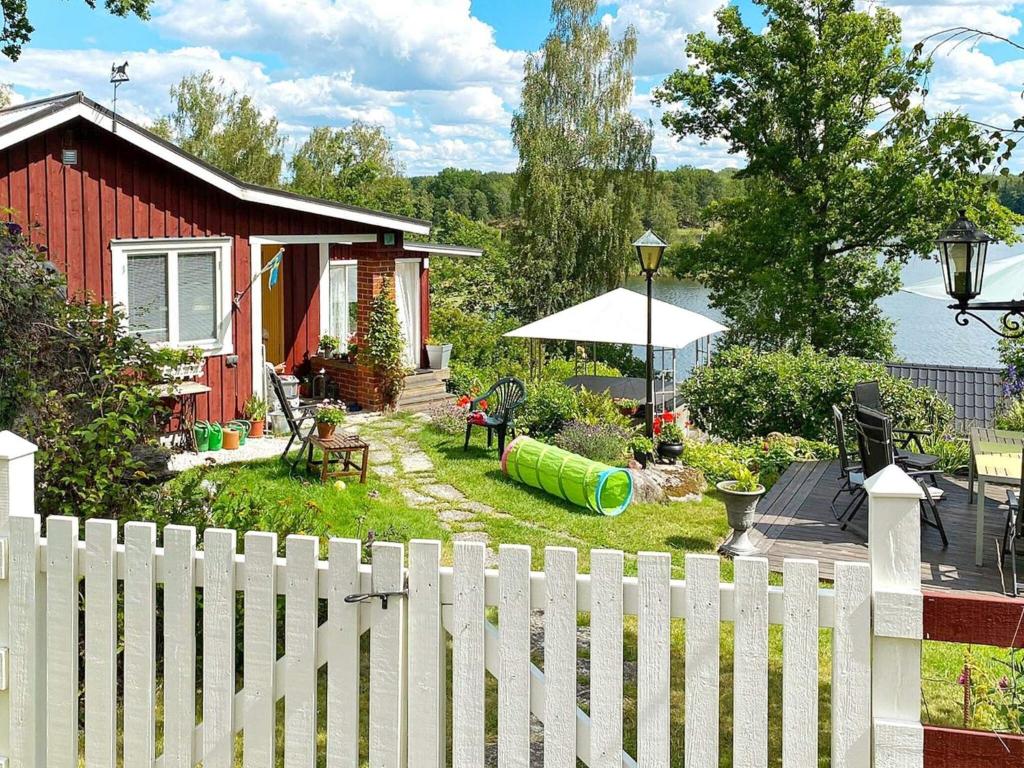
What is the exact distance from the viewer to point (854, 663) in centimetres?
258

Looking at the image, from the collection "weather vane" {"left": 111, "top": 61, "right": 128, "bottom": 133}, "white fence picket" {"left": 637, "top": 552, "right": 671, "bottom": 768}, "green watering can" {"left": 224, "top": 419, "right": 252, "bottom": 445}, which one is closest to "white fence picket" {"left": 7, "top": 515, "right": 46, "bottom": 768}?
"white fence picket" {"left": 637, "top": 552, "right": 671, "bottom": 768}

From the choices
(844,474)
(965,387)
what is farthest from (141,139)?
(965,387)

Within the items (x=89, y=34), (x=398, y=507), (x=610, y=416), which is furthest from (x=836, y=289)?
(x=89, y=34)

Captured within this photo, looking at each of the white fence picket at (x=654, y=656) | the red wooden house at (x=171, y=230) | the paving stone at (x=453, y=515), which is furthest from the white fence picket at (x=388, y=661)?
the red wooden house at (x=171, y=230)

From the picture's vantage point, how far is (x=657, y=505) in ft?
31.0

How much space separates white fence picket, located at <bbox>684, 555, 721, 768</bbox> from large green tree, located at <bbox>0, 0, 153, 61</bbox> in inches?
269

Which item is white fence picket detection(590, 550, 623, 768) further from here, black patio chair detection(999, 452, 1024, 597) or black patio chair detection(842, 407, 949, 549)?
black patio chair detection(842, 407, 949, 549)

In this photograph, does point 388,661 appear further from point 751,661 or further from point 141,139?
point 141,139

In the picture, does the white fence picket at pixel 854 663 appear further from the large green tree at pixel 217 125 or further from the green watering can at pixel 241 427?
the large green tree at pixel 217 125

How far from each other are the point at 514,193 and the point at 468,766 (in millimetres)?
29866

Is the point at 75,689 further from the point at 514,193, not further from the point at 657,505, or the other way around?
the point at 514,193

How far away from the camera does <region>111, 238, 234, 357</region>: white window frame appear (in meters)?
11.2

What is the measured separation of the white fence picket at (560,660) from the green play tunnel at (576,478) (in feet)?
20.2

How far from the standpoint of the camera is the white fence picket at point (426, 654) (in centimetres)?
281
